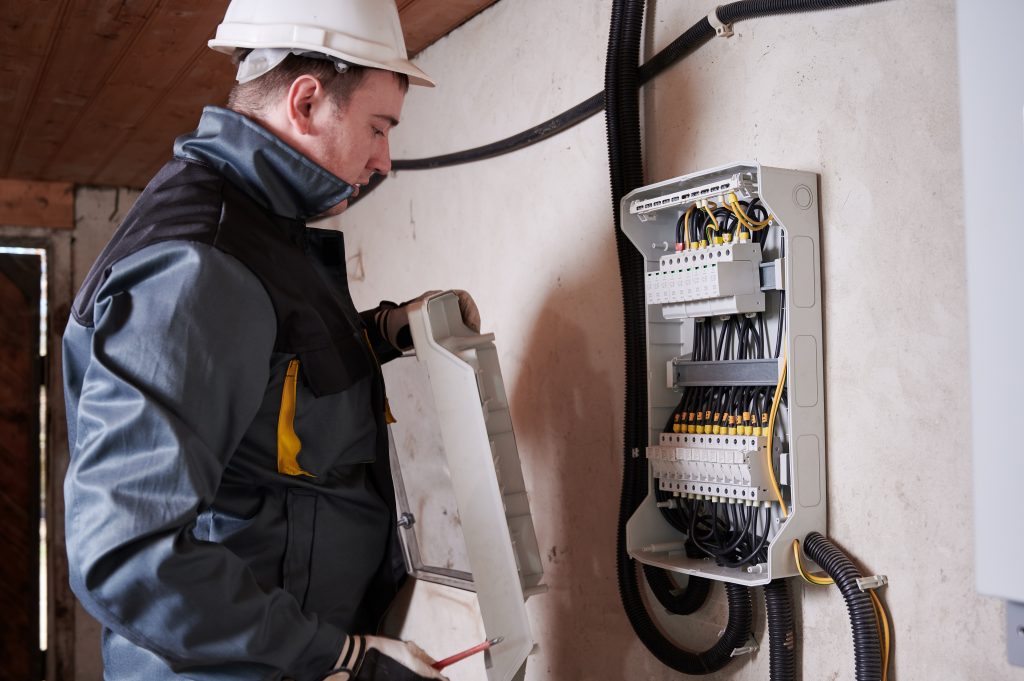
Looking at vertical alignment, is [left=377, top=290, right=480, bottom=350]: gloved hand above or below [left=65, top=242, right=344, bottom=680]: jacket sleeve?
above

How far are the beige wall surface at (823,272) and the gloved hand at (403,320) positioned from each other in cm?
33

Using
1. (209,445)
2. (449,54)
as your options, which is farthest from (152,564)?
(449,54)

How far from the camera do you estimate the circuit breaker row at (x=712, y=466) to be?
1.23 metres

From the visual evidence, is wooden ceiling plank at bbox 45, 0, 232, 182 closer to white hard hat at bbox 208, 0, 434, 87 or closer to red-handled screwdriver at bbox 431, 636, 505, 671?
white hard hat at bbox 208, 0, 434, 87

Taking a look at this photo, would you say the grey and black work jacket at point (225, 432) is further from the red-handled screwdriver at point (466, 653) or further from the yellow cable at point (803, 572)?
the yellow cable at point (803, 572)

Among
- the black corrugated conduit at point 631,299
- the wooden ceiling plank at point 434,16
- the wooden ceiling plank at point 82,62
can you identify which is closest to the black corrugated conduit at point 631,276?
the black corrugated conduit at point 631,299

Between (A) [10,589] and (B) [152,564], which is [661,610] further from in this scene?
(A) [10,589]

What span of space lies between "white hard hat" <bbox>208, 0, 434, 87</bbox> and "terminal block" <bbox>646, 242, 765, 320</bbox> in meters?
0.50

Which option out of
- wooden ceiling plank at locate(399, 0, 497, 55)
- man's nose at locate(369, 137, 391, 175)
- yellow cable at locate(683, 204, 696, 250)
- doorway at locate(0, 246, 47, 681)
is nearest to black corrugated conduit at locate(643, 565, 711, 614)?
yellow cable at locate(683, 204, 696, 250)

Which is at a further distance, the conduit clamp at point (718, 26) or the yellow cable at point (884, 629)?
the conduit clamp at point (718, 26)

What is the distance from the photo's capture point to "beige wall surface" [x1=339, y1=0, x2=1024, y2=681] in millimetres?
1132

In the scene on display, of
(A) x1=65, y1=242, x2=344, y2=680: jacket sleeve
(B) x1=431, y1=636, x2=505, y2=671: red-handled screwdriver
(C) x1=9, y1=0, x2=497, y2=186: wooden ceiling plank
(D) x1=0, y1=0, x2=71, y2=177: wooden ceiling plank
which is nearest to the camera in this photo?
(A) x1=65, y1=242, x2=344, y2=680: jacket sleeve

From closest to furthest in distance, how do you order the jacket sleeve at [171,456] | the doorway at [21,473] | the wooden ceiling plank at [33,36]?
the jacket sleeve at [171,456] < the wooden ceiling plank at [33,36] < the doorway at [21,473]

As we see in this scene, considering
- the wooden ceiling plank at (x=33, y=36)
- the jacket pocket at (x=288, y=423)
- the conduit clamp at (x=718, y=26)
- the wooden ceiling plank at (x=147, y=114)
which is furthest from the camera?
the wooden ceiling plank at (x=147, y=114)
